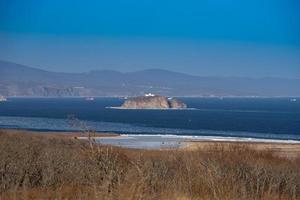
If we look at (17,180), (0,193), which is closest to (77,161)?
(17,180)

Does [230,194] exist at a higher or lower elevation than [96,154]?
lower

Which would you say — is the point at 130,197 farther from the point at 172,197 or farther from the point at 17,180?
the point at 17,180

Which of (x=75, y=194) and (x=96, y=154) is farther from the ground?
(x=96, y=154)

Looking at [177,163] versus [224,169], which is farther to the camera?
[177,163]

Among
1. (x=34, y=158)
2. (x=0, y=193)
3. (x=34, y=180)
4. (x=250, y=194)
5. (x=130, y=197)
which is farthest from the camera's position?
(x=34, y=158)

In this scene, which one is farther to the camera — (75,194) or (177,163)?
(177,163)

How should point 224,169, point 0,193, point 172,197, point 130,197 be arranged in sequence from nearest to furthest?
point 130,197 < point 172,197 < point 0,193 < point 224,169

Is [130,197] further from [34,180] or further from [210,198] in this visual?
[34,180]

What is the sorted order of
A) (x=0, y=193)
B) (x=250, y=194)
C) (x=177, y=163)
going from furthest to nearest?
(x=177, y=163)
(x=250, y=194)
(x=0, y=193)

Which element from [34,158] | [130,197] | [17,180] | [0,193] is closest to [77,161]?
[34,158]
